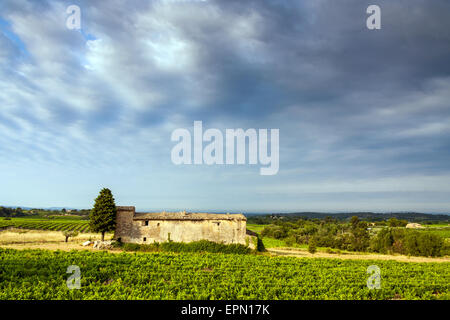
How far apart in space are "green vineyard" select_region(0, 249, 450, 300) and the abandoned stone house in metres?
6.18

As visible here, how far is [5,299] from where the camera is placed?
12023 millimetres

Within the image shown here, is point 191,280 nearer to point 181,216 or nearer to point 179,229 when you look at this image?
point 179,229

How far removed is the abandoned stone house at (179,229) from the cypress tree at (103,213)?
98 cm

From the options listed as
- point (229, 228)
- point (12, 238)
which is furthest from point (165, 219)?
point (12, 238)

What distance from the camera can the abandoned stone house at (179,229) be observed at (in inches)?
1158

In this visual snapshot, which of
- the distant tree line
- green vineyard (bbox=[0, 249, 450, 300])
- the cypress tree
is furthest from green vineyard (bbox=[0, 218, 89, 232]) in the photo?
the distant tree line

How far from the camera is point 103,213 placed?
28750mm

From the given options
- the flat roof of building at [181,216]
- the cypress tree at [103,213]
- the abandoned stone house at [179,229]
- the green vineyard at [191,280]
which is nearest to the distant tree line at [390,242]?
the abandoned stone house at [179,229]

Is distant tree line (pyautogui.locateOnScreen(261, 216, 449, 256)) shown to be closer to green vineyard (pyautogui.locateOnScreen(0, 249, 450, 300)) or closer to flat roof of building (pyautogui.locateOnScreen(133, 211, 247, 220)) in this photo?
flat roof of building (pyautogui.locateOnScreen(133, 211, 247, 220))

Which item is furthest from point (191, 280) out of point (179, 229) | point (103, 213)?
point (103, 213)

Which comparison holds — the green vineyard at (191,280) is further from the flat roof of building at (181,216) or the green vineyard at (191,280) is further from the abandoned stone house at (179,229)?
the flat roof of building at (181,216)

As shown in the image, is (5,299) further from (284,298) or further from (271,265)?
(271,265)

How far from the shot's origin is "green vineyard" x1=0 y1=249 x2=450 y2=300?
13.6m
